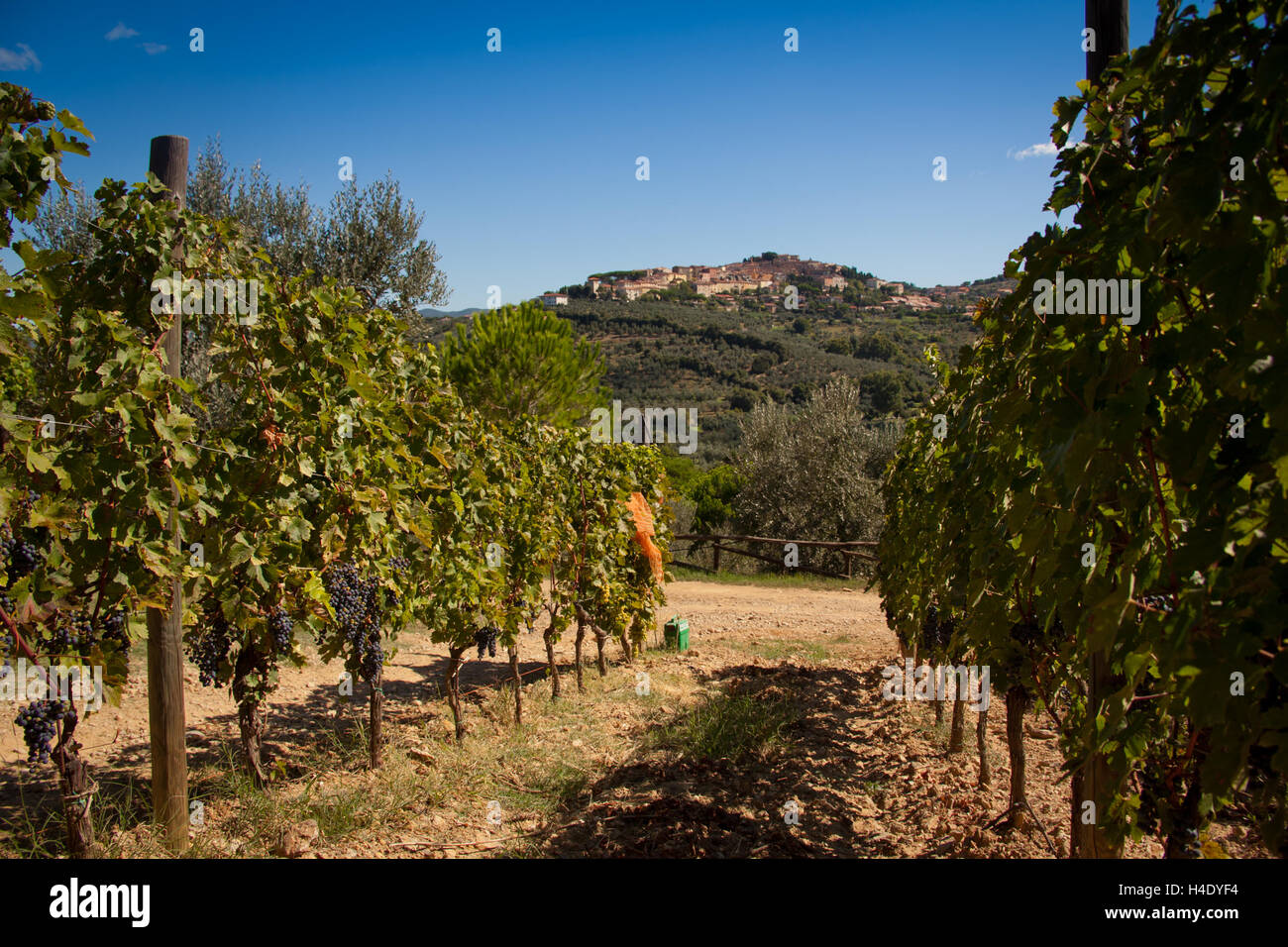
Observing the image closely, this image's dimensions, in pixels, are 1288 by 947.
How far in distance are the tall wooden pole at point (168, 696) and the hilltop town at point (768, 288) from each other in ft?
149

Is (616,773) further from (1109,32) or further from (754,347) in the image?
(754,347)

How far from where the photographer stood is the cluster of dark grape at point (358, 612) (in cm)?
402

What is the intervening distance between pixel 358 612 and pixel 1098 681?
349 cm

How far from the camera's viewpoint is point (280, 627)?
381 cm

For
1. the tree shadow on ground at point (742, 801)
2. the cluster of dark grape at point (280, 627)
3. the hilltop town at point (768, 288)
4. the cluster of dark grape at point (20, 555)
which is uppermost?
the hilltop town at point (768, 288)

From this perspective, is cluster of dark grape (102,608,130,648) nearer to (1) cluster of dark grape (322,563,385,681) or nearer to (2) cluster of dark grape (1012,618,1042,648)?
(1) cluster of dark grape (322,563,385,681)

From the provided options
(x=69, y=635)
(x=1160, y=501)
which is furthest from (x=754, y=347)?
(x=1160, y=501)

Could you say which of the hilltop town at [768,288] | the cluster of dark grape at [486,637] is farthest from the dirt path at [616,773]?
the hilltop town at [768,288]

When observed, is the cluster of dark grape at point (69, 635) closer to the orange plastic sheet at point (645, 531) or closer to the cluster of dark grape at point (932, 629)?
the cluster of dark grape at point (932, 629)

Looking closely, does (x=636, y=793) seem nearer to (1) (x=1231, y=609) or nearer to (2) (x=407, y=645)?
(1) (x=1231, y=609)

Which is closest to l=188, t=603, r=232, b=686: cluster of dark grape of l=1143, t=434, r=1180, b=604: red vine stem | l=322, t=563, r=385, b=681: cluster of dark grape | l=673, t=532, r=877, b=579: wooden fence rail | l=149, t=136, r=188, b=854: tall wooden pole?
l=322, t=563, r=385, b=681: cluster of dark grape
